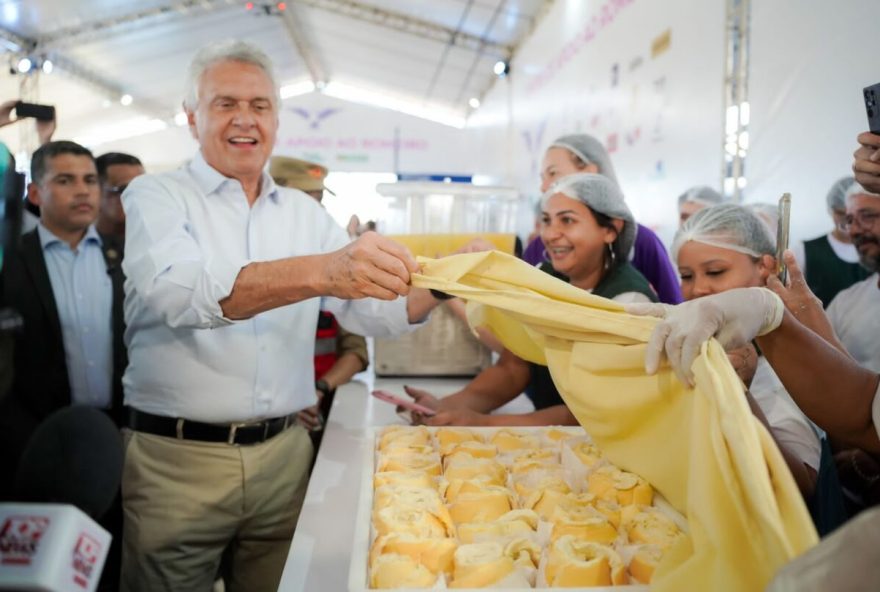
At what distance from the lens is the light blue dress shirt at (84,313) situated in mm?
2314

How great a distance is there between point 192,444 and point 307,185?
1752 millimetres

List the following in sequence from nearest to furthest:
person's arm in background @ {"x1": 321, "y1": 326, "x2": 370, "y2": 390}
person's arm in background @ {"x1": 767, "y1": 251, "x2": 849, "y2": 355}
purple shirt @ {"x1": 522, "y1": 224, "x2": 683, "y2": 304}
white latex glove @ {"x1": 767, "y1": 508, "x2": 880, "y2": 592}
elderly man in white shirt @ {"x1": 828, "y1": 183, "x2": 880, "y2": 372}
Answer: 1. white latex glove @ {"x1": 767, "y1": 508, "x2": 880, "y2": 592}
2. person's arm in background @ {"x1": 767, "y1": 251, "x2": 849, "y2": 355}
3. elderly man in white shirt @ {"x1": 828, "y1": 183, "x2": 880, "y2": 372}
4. person's arm in background @ {"x1": 321, "y1": 326, "x2": 370, "y2": 390}
5. purple shirt @ {"x1": 522, "y1": 224, "x2": 683, "y2": 304}

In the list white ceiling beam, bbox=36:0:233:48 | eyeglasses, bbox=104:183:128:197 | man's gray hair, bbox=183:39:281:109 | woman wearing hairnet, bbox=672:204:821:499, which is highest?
white ceiling beam, bbox=36:0:233:48

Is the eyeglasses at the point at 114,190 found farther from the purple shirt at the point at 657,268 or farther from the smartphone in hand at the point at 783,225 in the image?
the smartphone in hand at the point at 783,225

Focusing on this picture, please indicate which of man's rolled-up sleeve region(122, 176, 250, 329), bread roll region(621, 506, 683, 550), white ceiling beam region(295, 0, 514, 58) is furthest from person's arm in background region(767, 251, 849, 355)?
white ceiling beam region(295, 0, 514, 58)

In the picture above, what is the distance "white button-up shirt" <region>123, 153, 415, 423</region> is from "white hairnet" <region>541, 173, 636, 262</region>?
30.1 inches

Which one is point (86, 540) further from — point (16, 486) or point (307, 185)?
point (307, 185)

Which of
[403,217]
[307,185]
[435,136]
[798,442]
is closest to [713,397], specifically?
[798,442]

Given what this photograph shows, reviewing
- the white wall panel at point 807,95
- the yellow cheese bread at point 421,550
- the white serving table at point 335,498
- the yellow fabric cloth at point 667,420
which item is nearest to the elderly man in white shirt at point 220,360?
the white serving table at point 335,498

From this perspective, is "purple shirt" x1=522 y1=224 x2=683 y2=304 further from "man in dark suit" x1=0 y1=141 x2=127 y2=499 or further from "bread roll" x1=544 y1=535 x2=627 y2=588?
"bread roll" x1=544 y1=535 x2=627 y2=588

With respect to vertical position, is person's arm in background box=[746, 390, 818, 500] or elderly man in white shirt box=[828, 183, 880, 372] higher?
elderly man in white shirt box=[828, 183, 880, 372]

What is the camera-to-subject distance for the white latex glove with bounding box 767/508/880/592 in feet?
1.77

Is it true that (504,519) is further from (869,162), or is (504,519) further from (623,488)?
(869,162)

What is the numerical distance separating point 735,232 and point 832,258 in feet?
3.90
